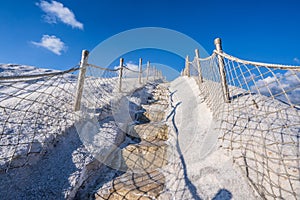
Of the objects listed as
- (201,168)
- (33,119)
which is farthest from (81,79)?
(201,168)

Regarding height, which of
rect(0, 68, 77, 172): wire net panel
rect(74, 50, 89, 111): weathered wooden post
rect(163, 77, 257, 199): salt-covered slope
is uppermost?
rect(74, 50, 89, 111): weathered wooden post

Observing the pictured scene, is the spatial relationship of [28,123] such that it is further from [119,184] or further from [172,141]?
[172,141]

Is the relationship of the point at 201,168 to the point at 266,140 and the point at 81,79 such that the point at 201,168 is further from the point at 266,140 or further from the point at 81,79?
the point at 81,79

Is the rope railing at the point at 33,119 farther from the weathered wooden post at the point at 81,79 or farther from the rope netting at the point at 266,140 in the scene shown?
the rope netting at the point at 266,140

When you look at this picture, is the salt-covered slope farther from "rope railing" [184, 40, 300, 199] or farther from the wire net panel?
the wire net panel

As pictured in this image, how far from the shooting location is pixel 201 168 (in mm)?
1701

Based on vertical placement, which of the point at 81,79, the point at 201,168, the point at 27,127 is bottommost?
the point at 201,168

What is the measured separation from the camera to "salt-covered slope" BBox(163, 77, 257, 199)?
1.42 meters

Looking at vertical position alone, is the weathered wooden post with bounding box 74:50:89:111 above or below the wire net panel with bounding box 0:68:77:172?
above

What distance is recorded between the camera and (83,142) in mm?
1948

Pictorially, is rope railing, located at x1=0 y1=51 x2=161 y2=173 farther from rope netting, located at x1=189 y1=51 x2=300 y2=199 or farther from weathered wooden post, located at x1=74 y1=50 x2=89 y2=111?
rope netting, located at x1=189 y1=51 x2=300 y2=199

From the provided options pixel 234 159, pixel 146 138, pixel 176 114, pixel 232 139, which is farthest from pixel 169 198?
pixel 176 114

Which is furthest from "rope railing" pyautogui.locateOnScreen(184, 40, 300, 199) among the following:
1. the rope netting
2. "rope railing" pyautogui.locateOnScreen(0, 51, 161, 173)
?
"rope railing" pyautogui.locateOnScreen(0, 51, 161, 173)

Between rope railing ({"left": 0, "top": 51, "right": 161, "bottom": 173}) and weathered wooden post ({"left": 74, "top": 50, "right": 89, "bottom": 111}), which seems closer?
rope railing ({"left": 0, "top": 51, "right": 161, "bottom": 173})
